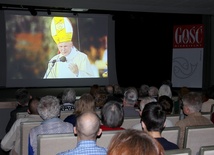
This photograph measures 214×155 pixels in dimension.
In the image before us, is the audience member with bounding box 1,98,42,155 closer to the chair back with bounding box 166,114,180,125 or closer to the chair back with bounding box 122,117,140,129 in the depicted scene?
the chair back with bounding box 122,117,140,129

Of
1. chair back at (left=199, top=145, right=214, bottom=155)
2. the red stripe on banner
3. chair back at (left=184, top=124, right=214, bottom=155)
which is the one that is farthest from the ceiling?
chair back at (left=199, top=145, right=214, bottom=155)

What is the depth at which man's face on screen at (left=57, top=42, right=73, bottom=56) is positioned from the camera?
1133cm

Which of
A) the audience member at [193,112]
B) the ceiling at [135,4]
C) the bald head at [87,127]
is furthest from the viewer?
the ceiling at [135,4]

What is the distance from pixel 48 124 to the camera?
2.84m

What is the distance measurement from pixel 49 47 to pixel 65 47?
0.62 meters

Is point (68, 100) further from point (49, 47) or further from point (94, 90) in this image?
point (49, 47)

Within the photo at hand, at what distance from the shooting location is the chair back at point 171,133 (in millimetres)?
2668

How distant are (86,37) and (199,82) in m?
4.46

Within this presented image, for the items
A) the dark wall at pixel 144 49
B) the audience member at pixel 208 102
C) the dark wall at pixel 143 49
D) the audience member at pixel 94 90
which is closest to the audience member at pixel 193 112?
the audience member at pixel 208 102

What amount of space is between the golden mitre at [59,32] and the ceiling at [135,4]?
11.3ft

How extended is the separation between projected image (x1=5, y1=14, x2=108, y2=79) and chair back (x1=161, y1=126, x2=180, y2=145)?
8.84 metres

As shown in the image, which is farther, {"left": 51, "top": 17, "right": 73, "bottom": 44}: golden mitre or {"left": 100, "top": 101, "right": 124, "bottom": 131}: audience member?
{"left": 51, "top": 17, "right": 73, "bottom": 44}: golden mitre

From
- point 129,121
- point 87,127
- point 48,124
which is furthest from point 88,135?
point 129,121

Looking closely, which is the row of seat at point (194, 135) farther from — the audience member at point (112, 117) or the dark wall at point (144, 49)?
the dark wall at point (144, 49)
